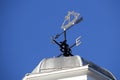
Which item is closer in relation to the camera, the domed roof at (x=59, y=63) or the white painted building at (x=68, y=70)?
the white painted building at (x=68, y=70)

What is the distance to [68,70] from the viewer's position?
20.0m

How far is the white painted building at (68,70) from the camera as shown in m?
19.9

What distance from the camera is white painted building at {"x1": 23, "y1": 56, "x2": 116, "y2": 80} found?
19.9 metres

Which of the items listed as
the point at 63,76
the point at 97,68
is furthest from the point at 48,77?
the point at 97,68

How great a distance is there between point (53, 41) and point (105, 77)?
9.41 feet

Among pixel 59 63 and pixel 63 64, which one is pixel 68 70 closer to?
pixel 63 64

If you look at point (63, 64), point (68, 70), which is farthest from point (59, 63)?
point (68, 70)

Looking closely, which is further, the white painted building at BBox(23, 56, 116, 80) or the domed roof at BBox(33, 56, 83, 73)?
the domed roof at BBox(33, 56, 83, 73)

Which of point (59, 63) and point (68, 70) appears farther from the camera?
point (59, 63)

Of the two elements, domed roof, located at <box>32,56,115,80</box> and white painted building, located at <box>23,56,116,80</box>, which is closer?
white painted building, located at <box>23,56,116,80</box>

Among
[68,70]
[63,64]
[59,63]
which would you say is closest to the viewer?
[68,70]

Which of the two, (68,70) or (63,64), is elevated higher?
(63,64)

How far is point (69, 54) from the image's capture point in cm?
2189

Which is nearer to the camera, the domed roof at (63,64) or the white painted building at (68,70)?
the white painted building at (68,70)
